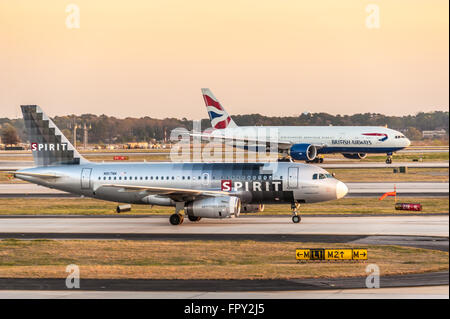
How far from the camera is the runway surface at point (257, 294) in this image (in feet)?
74.7

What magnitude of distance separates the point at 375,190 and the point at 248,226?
28053 millimetres

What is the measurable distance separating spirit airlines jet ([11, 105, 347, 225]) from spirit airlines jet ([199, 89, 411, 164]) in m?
50.6

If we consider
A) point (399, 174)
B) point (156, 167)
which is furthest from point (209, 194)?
point (399, 174)

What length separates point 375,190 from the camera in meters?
67.3

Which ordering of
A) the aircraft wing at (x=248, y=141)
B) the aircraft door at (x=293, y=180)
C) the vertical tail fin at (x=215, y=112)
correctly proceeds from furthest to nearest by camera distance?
the vertical tail fin at (x=215, y=112) → the aircraft wing at (x=248, y=141) → the aircraft door at (x=293, y=180)

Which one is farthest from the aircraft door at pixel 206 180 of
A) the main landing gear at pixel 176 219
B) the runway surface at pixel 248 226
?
the main landing gear at pixel 176 219

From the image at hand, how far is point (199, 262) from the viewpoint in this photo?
3019 centimetres

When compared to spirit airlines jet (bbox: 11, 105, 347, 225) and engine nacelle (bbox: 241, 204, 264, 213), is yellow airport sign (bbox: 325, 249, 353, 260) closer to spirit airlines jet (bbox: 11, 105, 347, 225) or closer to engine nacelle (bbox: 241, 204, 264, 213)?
spirit airlines jet (bbox: 11, 105, 347, 225)

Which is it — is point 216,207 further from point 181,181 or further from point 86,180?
point 86,180

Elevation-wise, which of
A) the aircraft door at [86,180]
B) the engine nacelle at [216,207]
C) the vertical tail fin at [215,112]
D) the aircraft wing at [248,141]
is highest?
the vertical tail fin at [215,112]

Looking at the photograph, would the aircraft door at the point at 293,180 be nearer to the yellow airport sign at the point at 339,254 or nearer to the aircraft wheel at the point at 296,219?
the aircraft wheel at the point at 296,219

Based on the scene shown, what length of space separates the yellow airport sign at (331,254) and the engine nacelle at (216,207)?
1067cm

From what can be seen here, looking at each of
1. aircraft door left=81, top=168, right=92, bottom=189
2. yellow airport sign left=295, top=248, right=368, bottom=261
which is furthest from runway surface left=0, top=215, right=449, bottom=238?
yellow airport sign left=295, top=248, right=368, bottom=261
